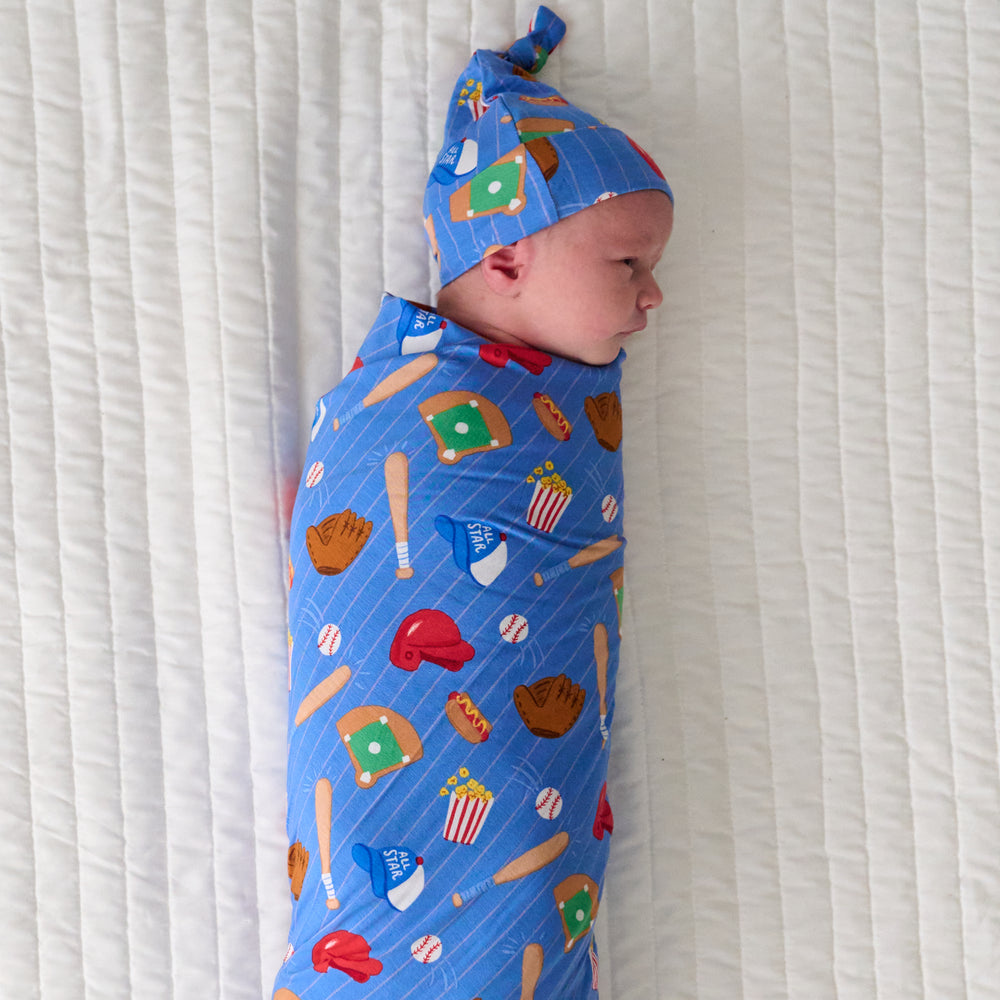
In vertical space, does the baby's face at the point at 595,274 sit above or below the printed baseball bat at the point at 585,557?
above

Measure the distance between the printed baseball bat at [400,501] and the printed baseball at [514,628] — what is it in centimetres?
10

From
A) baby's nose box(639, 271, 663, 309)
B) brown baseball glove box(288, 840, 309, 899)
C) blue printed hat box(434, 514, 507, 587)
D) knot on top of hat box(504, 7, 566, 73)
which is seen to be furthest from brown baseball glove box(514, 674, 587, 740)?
knot on top of hat box(504, 7, 566, 73)

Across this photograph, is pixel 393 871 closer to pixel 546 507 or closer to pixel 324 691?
pixel 324 691

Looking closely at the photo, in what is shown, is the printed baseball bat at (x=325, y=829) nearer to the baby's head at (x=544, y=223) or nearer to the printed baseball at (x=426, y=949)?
the printed baseball at (x=426, y=949)

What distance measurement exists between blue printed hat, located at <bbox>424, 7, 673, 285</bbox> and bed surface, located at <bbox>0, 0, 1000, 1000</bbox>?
0.09m

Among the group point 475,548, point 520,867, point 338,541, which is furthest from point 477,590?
point 520,867

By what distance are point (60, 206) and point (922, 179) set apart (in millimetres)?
994

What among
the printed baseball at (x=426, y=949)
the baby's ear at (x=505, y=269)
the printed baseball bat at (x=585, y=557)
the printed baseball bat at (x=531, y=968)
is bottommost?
the printed baseball bat at (x=531, y=968)

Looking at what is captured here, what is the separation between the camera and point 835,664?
111 cm

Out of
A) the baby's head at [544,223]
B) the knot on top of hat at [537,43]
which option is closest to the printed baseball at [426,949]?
the baby's head at [544,223]

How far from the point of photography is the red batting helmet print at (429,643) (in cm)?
91

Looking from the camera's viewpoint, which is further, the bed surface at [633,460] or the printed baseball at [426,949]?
the bed surface at [633,460]

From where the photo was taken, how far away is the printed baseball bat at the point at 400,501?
92 centimetres

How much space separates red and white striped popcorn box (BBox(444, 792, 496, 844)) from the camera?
0.89 meters
